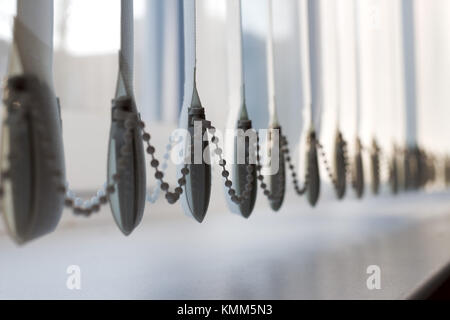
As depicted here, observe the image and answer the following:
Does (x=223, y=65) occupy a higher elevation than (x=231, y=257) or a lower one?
higher

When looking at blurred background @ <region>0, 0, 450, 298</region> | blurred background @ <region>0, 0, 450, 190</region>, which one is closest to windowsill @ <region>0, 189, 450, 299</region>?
blurred background @ <region>0, 0, 450, 298</region>

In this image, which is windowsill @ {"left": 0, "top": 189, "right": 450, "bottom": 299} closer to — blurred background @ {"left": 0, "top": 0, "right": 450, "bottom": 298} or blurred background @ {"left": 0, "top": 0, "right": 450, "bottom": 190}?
blurred background @ {"left": 0, "top": 0, "right": 450, "bottom": 298}

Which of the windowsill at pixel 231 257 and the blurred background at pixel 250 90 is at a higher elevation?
the blurred background at pixel 250 90

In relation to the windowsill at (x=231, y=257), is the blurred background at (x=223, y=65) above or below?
above

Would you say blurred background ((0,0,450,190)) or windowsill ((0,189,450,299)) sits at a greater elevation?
blurred background ((0,0,450,190))

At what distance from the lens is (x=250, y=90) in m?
0.64

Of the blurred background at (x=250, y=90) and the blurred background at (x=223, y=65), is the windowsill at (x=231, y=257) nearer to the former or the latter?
the blurred background at (x=250, y=90)

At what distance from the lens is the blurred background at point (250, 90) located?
51 cm

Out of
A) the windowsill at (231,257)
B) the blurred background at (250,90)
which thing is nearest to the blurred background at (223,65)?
the blurred background at (250,90)

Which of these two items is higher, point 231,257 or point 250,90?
point 250,90

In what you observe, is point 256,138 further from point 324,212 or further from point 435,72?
point 435,72

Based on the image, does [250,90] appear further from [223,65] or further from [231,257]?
[231,257]

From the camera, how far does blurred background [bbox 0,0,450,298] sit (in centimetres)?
51

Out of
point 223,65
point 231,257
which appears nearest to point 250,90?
point 223,65
